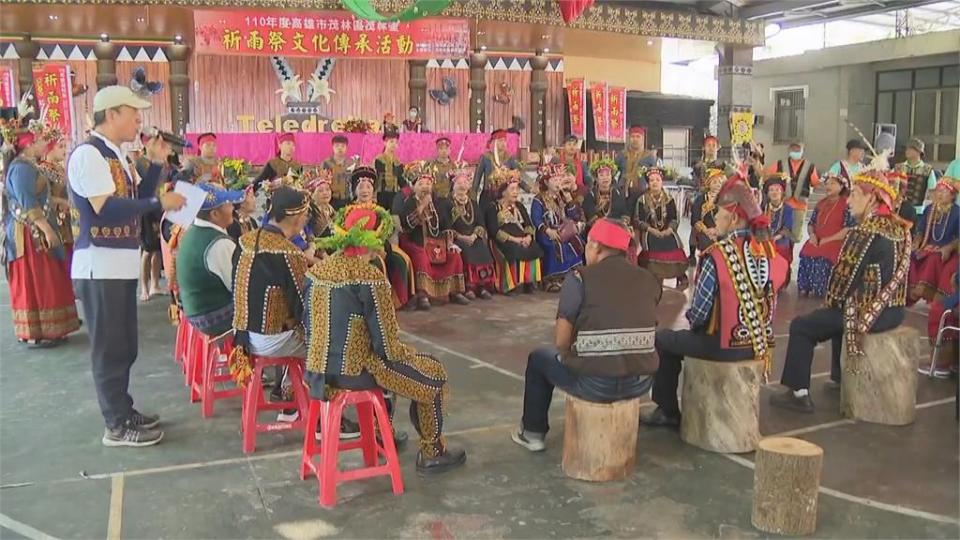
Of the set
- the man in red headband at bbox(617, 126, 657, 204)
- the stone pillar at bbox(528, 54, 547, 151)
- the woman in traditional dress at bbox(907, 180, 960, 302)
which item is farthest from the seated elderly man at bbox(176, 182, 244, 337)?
the stone pillar at bbox(528, 54, 547, 151)

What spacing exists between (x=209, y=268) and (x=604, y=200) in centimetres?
473

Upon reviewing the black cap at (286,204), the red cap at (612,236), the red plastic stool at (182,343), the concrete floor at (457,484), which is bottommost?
the concrete floor at (457,484)

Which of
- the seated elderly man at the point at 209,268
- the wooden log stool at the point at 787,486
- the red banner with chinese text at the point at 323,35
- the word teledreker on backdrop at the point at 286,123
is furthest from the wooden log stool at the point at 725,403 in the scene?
the word teledreker on backdrop at the point at 286,123

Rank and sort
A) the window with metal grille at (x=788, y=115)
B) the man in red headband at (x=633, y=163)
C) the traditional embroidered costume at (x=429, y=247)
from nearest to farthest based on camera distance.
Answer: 1. the traditional embroidered costume at (x=429, y=247)
2. the man in red headband at (x=633, y=163)
3. the window with metal grille at (x=788, y=115)

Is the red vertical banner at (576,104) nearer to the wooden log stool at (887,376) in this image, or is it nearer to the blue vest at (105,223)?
the wooden log stool at (887,376)

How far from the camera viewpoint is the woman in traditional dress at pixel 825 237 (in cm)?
681

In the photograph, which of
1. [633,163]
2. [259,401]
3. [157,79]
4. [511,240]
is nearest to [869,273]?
[259,401]

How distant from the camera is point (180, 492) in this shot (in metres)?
3.32

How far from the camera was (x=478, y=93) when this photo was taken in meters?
13.2

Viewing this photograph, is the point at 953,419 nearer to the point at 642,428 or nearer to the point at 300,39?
the point at 642,428

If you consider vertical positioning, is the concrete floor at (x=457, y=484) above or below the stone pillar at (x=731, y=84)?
below

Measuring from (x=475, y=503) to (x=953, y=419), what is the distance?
257 centimetres

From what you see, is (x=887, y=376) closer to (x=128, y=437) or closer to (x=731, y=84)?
(x=128, y=437)

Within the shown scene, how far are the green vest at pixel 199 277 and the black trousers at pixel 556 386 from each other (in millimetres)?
1483
